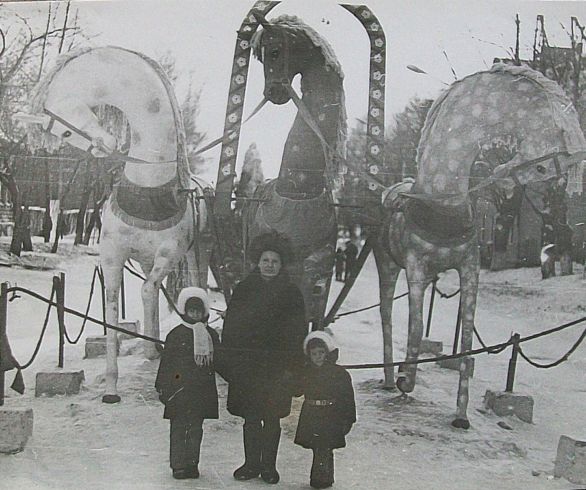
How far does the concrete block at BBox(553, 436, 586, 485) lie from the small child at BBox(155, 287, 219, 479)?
1.36 metres

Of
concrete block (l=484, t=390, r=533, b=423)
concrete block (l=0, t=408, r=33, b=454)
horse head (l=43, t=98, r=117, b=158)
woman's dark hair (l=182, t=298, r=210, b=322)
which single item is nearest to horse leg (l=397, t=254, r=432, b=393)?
concrete block (l=484, t=390, r=533, b=423)

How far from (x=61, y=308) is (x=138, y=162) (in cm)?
71

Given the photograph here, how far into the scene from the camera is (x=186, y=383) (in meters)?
2.68

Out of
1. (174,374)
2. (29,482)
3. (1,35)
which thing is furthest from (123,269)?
(1,35)

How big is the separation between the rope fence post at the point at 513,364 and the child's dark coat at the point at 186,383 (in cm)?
118

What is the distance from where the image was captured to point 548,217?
2.71 m

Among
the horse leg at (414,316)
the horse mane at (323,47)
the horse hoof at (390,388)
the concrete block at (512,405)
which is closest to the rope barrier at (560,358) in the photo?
the concrete block at (512,405)

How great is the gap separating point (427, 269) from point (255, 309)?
723mm

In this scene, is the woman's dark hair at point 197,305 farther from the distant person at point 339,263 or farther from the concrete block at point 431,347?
the concrete block at point 431,347

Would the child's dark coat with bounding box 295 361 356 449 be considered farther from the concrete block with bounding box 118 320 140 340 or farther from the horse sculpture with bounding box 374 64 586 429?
the concrete block with bounding box 118 320 140 340

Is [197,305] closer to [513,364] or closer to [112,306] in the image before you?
[112,306]

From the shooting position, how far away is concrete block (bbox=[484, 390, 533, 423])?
2697 millimetres

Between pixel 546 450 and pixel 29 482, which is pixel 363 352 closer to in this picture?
pixel 546 450

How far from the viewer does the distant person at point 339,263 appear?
274cm
